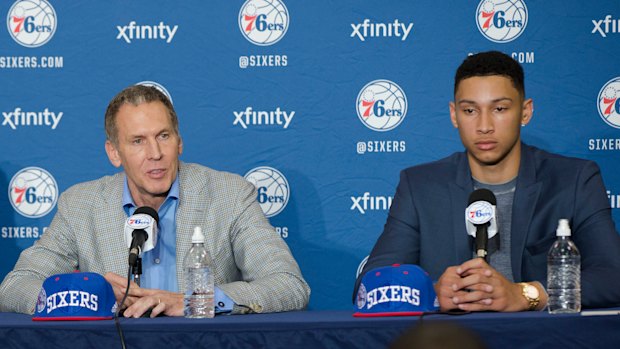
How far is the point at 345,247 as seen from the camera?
12.8ft

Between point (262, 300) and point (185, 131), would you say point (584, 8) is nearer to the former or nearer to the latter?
point (185, 131)

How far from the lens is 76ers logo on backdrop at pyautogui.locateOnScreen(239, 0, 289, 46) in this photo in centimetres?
390

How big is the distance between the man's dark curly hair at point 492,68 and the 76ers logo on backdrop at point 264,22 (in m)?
1.13

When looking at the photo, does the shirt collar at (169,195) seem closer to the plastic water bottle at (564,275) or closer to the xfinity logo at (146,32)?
the xfinity logo at (146,32)

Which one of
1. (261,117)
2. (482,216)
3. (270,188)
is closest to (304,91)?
(261,117)

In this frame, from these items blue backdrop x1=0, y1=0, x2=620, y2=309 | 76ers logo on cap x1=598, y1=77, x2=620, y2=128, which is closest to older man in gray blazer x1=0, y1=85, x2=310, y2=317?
blue backdrop x1=0, y1=0, x2=620, y2=309

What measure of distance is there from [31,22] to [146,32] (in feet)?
1.69

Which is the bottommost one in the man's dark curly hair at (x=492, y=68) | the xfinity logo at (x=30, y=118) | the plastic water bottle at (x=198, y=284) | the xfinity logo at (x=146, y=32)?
the plastic water bottle at (x=198, y=284)

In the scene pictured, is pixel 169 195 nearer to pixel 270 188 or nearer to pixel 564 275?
pixel 270 188

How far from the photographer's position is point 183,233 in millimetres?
3111

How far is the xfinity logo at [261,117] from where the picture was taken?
12.8ft

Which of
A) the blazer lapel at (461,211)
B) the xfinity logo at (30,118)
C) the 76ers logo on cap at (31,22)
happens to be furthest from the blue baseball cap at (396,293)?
the 76ers logo on cap at (31,22)

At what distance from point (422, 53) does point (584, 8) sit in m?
0.71

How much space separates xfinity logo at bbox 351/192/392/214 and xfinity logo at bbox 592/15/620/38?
1.14 m
